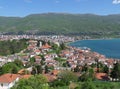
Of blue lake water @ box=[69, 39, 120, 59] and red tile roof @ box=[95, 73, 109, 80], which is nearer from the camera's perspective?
red tile roof @ box=[95, 73, 109, 80]

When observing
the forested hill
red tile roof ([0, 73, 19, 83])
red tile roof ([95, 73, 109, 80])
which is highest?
red tile roof ([0, 73, 19, 83])

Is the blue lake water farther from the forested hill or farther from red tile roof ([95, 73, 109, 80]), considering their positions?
the forested hill

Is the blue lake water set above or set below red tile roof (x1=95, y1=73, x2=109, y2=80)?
below

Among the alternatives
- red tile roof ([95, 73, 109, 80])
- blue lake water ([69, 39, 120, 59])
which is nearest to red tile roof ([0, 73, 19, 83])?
red tile roof ([95, 73, 109, 80])

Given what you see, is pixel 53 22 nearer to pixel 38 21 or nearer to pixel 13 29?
pixel 38 21

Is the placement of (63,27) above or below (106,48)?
below

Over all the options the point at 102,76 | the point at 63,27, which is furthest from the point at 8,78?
the point at 63,27

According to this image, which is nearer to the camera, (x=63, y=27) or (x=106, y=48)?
(x=106, y=48)

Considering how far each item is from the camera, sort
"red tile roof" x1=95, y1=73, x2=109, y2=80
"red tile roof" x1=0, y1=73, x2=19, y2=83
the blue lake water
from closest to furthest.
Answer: "red tile roof" x1=0, y1=73, x2=19, y2=83 → "red tile roof" x1=95, y1=73, x2=109, y2=80 → the blue lake water

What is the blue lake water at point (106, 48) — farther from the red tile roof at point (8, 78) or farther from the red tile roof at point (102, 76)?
the red tile roof at point (8, 78)

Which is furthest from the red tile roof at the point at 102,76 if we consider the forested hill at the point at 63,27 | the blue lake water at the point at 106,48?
the forested hill at the point at 63,27

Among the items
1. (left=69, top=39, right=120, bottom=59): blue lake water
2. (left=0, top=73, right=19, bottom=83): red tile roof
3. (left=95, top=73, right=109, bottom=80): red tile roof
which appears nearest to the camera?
(left=0, top=73, right=19, bottom=83): red tile roof

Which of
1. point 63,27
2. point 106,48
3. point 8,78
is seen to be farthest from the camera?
point 63,27

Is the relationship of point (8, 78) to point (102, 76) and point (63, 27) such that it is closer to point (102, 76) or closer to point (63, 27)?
point (102, 76)
